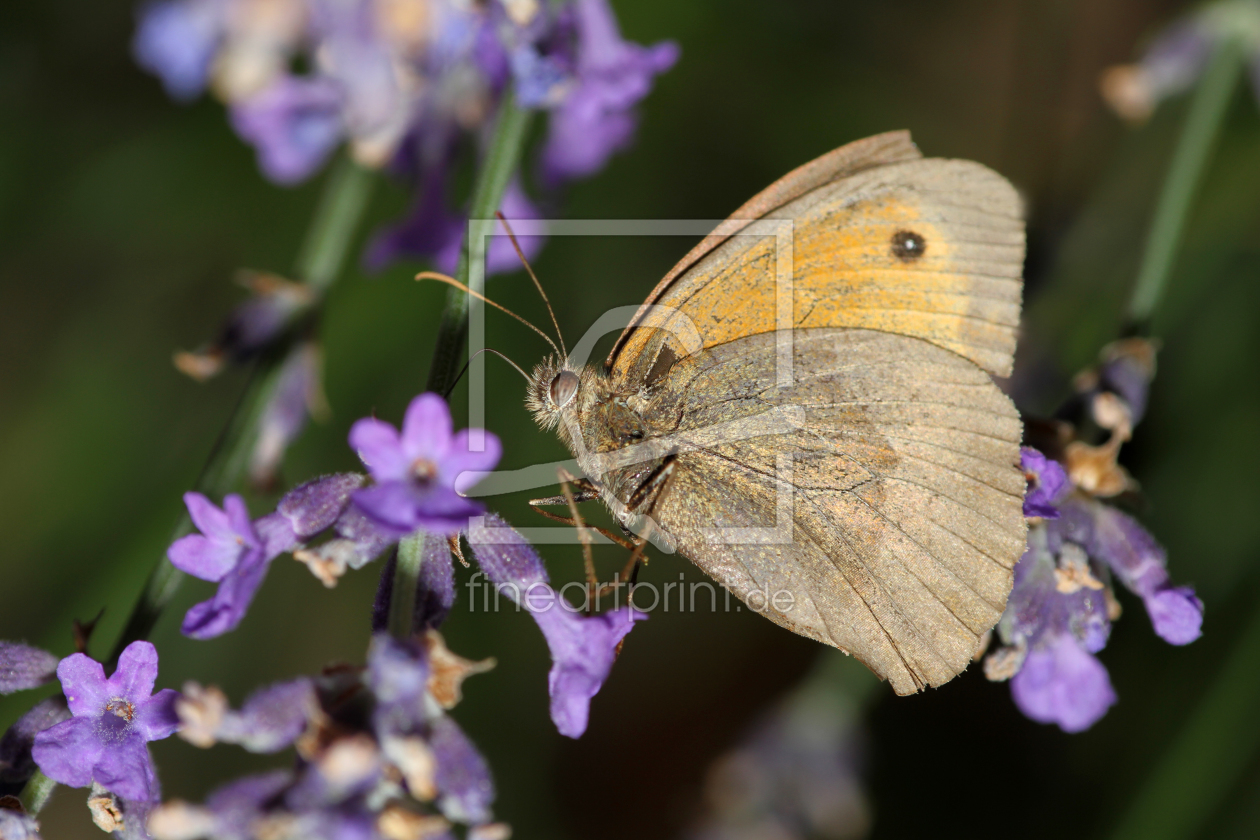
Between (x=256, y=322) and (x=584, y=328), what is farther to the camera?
(x=584, y=328)

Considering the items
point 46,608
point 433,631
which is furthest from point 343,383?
point 433,631

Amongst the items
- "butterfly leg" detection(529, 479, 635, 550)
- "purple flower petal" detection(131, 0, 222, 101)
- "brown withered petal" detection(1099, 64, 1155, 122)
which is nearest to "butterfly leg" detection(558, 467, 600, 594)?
"butterfly leg" detection(529, 479, 635, 550)

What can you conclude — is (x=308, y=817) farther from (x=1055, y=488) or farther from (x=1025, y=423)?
(x=1025, y=423)

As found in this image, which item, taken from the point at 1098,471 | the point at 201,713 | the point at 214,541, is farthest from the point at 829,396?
the point at 201,713

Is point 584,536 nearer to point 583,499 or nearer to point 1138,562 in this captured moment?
point 583,499

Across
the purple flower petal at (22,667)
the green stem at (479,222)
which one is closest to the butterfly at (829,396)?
the green stem at (479,222)

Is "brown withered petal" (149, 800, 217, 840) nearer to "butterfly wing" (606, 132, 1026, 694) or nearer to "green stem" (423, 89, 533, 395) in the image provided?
"green stem" (423, 89, 533, 395)
